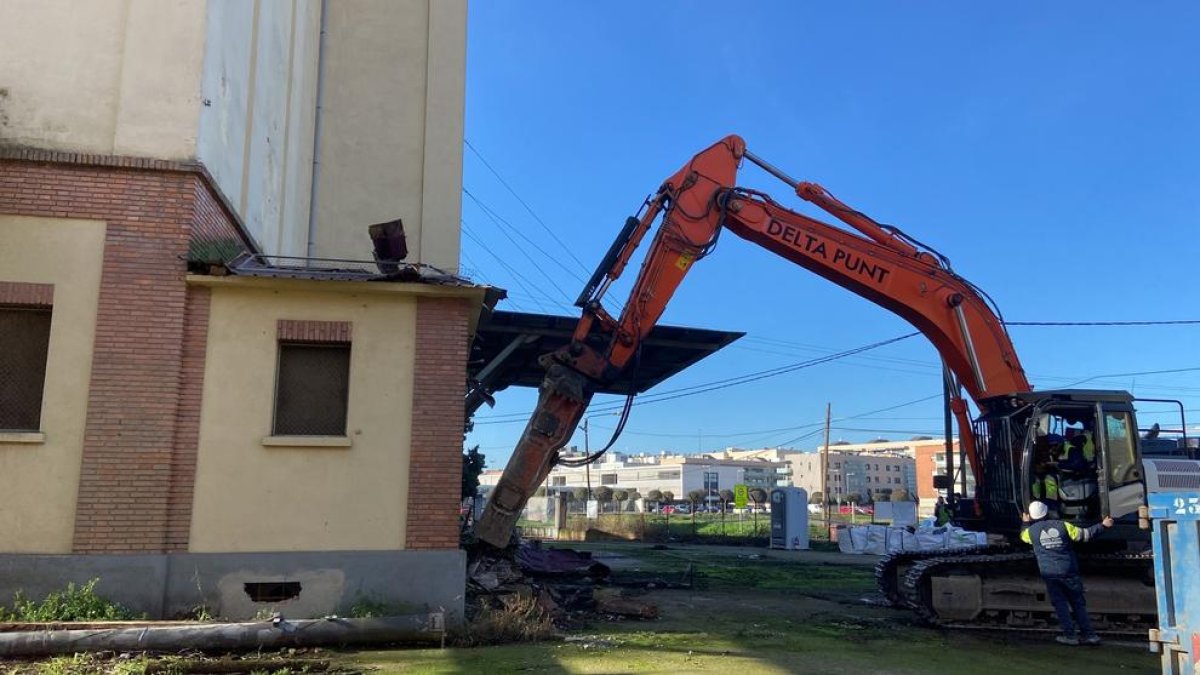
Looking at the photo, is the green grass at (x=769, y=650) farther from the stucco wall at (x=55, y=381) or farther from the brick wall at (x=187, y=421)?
the stucco wall at (x=55, y=381)

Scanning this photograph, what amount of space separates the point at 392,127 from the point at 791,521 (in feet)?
72.2

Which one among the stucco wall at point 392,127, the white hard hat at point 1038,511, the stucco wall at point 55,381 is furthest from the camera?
the stucco wall at point 392,127

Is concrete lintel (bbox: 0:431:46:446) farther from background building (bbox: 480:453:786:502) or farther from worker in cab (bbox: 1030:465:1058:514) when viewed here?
background building (bbox: 480:453:786:502)

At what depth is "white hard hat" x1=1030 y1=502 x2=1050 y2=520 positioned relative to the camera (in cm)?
1069

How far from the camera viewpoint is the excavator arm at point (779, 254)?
41.6 feet

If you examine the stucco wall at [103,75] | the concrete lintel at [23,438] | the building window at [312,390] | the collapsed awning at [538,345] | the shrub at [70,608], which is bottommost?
the shrub at [70,608]

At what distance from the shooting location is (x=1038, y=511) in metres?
10.7

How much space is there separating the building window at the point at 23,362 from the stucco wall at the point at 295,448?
5.89 ft

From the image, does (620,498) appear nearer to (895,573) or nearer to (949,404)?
(895,573)

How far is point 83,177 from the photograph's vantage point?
10.2 metres

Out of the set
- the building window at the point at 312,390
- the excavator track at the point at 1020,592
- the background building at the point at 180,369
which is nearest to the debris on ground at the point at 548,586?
the background building at the point at 180,369

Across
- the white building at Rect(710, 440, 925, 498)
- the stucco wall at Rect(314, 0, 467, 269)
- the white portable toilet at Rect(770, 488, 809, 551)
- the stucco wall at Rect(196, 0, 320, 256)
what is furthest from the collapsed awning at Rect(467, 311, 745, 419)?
the white building at Rect(710, 440, 925, 498)

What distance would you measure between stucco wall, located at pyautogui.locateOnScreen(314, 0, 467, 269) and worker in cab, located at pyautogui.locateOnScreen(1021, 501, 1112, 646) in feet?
34.4

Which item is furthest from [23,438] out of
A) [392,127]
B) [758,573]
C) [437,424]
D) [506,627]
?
[758,573]
